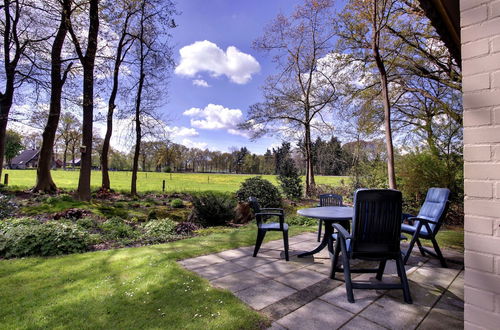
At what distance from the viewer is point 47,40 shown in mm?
9008

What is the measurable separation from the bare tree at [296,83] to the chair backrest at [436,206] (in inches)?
361

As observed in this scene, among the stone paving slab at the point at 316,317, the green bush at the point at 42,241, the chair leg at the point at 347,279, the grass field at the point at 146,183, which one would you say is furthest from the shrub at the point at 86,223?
the grass field at the point at 146,183

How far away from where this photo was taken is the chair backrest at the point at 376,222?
2.53 m

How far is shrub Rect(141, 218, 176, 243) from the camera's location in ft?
16.9

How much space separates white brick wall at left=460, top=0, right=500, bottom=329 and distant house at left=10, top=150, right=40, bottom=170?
7009 centimetres

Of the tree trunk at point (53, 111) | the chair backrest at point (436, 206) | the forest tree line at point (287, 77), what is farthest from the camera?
the tree trunk at point (53, 111)

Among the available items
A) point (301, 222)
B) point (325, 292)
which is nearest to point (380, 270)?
point (325, 292)

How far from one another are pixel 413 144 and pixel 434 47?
10.4 ft

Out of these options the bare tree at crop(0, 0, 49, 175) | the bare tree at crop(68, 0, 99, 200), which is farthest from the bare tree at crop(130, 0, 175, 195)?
the bare tree at crop(0, 0, 49, 175)

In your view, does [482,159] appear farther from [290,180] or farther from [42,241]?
[290,180]

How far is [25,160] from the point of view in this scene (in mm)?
56375

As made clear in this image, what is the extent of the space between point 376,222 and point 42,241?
191 inches

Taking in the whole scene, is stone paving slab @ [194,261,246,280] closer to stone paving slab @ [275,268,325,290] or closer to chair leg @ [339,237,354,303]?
stone paving slab @ [275,268,325,290]

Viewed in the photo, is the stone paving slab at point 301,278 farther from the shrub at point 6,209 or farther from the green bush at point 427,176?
the shrub at point 6,209
